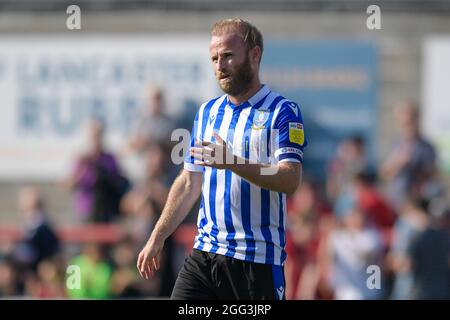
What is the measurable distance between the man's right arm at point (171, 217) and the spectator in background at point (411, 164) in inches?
270

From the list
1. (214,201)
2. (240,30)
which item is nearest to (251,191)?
Answer: (214,201)

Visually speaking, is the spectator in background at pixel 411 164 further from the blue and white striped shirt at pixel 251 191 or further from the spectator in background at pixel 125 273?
the blue and white striped shirt at pixel 251 191

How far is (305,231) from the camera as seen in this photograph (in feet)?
41.5

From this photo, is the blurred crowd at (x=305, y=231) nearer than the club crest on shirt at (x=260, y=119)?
No

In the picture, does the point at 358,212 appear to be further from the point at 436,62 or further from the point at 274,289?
the point at 274,289

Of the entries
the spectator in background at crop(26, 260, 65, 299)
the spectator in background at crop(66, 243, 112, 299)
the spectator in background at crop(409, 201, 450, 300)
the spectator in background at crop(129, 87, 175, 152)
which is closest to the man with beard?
the spectator in background at crop(409, 201, 450, 300)

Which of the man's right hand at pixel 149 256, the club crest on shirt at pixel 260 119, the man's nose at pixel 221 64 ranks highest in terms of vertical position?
the man's nose at pixel 221 64

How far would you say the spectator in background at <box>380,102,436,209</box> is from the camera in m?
13.5

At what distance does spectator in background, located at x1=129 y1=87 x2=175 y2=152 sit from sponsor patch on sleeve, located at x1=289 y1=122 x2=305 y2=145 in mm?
6682

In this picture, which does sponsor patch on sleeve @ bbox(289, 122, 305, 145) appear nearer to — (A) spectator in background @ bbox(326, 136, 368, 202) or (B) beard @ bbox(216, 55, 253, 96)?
(B) beard @ bbox(216, 55, 253, 96)

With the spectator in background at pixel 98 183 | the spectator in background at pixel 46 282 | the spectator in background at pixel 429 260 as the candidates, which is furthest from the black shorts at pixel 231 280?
the spectator in background at pixel 98 183

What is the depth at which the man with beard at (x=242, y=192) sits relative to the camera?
6.54 meters

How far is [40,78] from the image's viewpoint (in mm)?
16438
